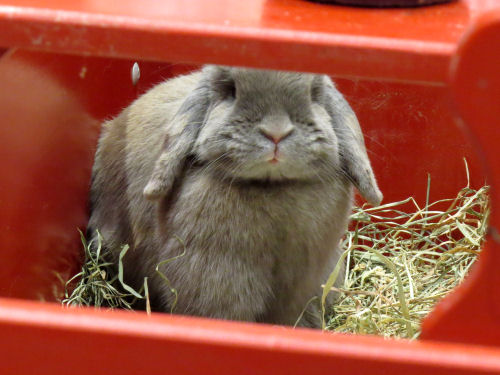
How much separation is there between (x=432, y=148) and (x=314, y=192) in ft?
2.88

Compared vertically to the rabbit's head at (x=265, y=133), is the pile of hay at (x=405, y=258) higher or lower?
lower

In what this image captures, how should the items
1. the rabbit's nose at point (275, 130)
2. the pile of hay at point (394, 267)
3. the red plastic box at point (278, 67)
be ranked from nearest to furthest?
the red plastic box at point (278, 67)
the rabbit's nose at point (275, 130)
the pile of hay at point (394, 267)

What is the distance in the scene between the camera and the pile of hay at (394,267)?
2.33 metres

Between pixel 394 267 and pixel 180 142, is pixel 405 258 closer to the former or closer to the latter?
pixel 394 267

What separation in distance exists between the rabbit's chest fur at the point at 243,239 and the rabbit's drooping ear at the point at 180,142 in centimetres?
5

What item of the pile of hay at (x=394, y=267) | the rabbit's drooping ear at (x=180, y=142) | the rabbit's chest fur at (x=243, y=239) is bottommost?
the pile of hay at (x=394, y=267)

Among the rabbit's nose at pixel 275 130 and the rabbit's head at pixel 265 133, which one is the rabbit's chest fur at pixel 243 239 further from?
the rabbit's nose at pixel 275 130

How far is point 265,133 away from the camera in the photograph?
1.83m

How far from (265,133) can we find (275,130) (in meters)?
0.03

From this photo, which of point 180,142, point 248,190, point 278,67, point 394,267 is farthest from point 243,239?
point 278,67

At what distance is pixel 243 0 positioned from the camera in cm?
165

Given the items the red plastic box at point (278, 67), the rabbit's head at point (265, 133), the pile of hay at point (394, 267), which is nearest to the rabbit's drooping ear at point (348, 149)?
the rabbit's head at point (265, 133)

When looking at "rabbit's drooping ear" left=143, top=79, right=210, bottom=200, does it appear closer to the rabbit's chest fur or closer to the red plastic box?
the rabbit's chest fur

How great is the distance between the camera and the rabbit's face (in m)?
1.84
